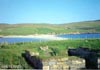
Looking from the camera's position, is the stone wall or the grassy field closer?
the stone wall

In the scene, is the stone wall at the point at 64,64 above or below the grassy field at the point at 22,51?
above

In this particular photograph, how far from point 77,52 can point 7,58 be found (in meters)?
9.85

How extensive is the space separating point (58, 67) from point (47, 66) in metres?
0.34

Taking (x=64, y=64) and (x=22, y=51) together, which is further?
(x=22, y=51)

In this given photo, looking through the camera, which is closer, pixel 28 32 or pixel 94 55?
pixel 94 55

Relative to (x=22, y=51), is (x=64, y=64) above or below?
above

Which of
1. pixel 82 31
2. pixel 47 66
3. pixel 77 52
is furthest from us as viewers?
pixel 82 31

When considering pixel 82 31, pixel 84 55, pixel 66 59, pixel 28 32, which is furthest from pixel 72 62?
pixel 82 31

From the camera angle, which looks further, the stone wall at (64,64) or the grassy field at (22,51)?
the grassy field at (22,51)

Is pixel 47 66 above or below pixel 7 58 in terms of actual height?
above

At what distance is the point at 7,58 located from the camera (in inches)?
757

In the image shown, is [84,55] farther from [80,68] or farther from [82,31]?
[82,31]

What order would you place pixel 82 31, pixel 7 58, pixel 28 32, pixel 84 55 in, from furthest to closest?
1. pixel 82 31
2. pixel 28 32
3. pixel 7 58
4. pixel 84 55

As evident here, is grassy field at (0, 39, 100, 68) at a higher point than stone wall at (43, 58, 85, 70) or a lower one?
lower
